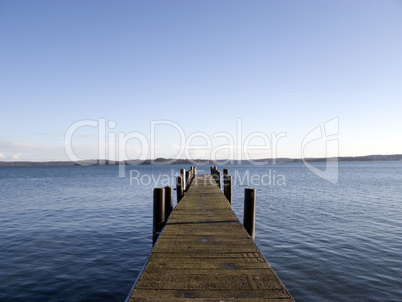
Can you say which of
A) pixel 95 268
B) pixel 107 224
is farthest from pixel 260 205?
pixel 95 268

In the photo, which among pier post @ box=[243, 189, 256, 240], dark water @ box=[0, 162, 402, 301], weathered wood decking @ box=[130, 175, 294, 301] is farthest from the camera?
pier post @ box=[243, 189, 256, 240]

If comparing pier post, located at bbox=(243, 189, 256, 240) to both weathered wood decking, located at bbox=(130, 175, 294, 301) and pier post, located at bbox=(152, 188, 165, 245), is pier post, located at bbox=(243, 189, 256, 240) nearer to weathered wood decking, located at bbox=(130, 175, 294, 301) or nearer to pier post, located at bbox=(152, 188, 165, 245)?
weathered wood decking, located at bbox=(130, 175, 294, 301)

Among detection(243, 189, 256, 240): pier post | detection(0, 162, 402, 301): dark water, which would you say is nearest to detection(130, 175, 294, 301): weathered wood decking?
detection(243, 189, 256, 240): pier post

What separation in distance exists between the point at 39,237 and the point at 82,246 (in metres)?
2.79

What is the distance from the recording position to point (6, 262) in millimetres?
9055

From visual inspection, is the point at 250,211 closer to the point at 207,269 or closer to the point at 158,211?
the point at 158,211

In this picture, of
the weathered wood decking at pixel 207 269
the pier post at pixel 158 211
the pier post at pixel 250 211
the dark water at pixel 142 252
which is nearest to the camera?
the weathered wood decking at pixel 207 269

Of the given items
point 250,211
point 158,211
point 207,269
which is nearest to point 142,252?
point 158,211

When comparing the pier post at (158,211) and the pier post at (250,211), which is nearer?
the pier post at (250,211)

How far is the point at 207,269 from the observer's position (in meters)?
4.18

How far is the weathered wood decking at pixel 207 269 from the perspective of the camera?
134 inches

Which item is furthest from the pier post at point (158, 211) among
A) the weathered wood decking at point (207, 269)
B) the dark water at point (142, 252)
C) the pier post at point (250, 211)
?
the pier post at point (250, 211)

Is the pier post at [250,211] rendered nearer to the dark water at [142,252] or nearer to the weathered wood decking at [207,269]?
the weathered wood decking at [207,269]

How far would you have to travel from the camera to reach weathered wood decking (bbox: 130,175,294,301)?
3.41 metres
